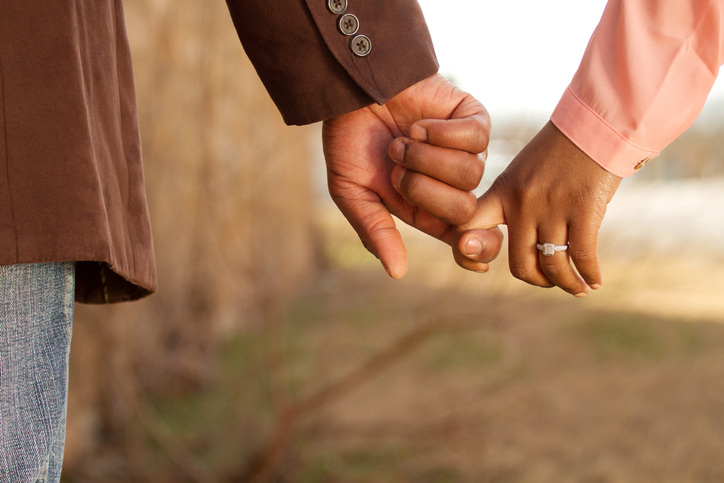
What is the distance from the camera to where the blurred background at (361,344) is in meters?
3.64

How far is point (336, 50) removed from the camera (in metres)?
1.23

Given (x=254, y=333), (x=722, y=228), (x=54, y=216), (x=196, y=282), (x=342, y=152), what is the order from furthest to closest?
1. (x=254, y=333)
2. (x=196, y=282)
3. (x=722, y=228)
4. (x=342, y=152)
5. (x=54, y=216)

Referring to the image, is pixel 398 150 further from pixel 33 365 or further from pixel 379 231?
pixel 33 365

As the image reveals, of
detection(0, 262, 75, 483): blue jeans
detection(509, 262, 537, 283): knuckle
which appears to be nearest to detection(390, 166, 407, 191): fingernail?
detection(509, 262, 537, 283): knuckle

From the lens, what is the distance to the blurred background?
11.9 feet

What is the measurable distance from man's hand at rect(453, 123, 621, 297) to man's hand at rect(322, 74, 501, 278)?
50 millimetres

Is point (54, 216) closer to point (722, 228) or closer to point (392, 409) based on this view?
point (392, 409)

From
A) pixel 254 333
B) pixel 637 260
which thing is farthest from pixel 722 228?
pixel 254 333

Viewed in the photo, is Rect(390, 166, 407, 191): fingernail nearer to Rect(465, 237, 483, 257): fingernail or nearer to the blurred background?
Rect(465, 237, 483, 257): fingernail

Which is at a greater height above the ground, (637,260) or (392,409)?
(637,260)

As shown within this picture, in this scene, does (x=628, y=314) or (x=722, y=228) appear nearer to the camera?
(x=722, y=228)

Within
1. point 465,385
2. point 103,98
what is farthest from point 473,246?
point 465,385

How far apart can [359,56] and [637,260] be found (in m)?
3.19

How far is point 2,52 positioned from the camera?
85 cm
